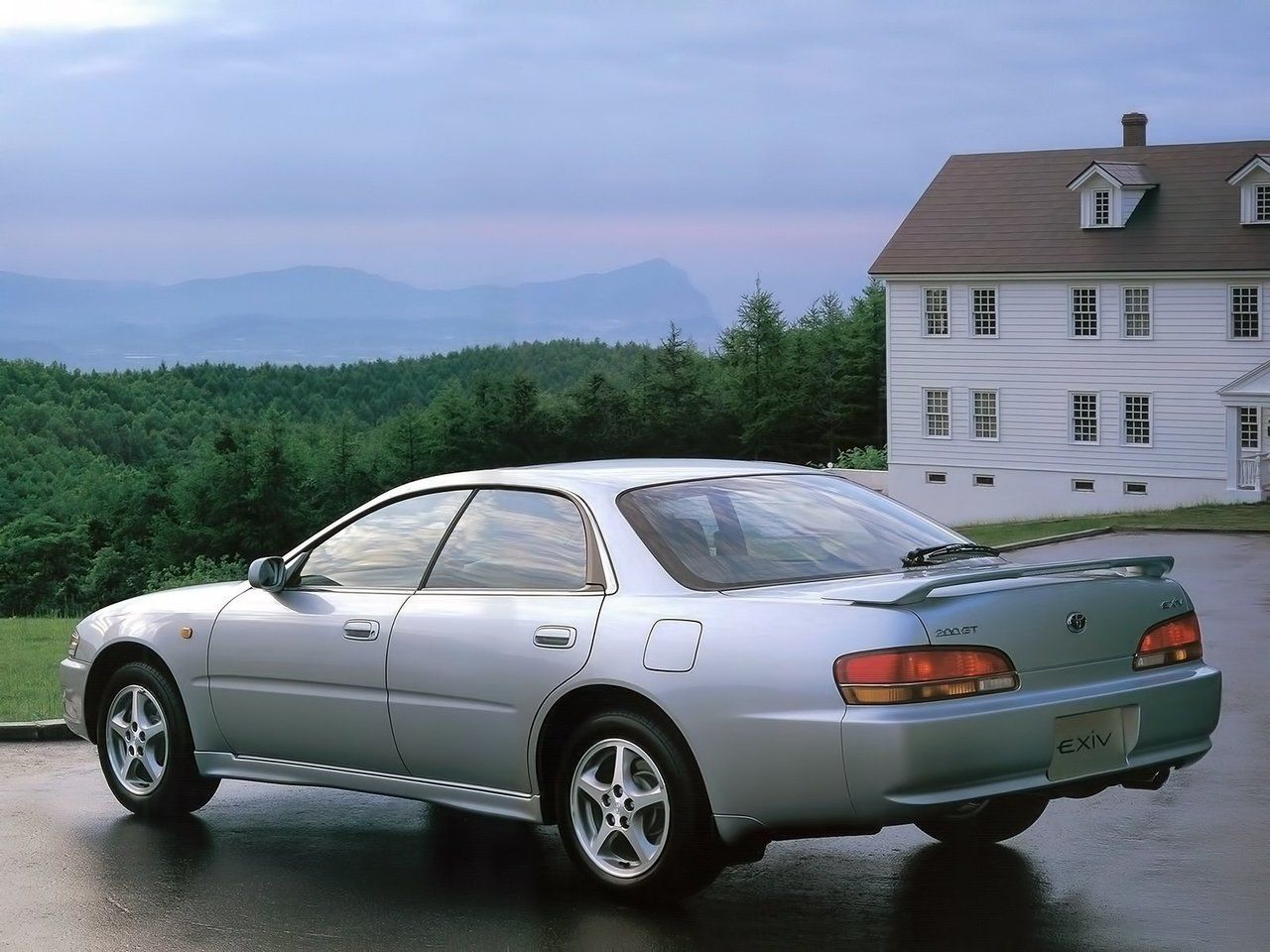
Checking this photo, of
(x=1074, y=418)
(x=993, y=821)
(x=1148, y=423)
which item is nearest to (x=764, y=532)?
(x=993, y=821)

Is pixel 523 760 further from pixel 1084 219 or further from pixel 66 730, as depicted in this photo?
pixel 1084 219

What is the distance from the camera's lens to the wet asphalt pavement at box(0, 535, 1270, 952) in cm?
580

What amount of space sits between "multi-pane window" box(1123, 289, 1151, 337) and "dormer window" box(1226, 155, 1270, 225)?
389cm

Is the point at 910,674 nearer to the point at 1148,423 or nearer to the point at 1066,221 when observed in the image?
the point at 1148,423

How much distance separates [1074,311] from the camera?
5716cm

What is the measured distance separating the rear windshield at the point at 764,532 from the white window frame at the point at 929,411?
177 ft

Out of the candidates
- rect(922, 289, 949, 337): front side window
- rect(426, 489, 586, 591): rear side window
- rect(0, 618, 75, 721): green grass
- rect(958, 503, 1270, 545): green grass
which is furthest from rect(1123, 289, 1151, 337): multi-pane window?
rect(426, 489, 586, 591): rear side window

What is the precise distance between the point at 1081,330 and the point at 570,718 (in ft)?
175

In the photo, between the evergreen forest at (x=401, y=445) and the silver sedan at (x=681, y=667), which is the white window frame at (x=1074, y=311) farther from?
the silver sedan at (x=681, y=667)

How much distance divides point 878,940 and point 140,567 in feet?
295

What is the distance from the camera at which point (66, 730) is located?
→ 34.9 feet

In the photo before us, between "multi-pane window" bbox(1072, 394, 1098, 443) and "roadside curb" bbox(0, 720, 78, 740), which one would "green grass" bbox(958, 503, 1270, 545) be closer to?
"multi-pane window" bbox(1072, 394, 1098, 443)

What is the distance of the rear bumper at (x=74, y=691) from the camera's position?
837cm

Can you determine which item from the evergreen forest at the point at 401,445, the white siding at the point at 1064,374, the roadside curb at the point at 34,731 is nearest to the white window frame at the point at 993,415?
the white siding at the point at 1064,374
